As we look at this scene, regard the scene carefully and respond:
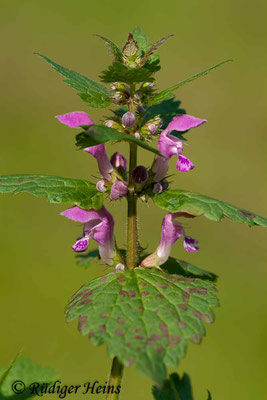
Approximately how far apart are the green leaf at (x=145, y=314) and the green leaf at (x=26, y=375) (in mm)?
398

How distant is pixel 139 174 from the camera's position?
1242 mm

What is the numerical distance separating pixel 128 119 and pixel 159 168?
0.49ft

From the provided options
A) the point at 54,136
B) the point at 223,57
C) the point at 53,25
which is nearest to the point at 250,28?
the point at 223,57

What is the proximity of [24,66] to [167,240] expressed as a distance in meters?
6.85

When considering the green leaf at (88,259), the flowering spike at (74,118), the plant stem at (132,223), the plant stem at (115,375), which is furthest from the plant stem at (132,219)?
the green leaf at (88,259)

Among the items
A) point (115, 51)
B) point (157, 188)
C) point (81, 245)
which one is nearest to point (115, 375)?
point (81, 245)

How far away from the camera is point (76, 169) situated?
6.05m

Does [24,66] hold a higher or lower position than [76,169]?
higher

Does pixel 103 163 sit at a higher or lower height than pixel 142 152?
lower

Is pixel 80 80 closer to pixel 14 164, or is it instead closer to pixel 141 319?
pixel 141 319

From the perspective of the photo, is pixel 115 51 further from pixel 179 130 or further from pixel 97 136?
pixel 97 136

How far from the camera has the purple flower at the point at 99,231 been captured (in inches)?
50.8

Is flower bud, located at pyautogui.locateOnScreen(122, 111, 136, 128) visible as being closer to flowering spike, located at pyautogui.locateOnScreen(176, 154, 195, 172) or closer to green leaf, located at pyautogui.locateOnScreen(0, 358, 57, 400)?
flowering spike, located at pyautogui.locateOnScreen(176, 154, 195, 172)

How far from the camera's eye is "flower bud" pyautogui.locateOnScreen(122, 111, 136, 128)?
1.21m
